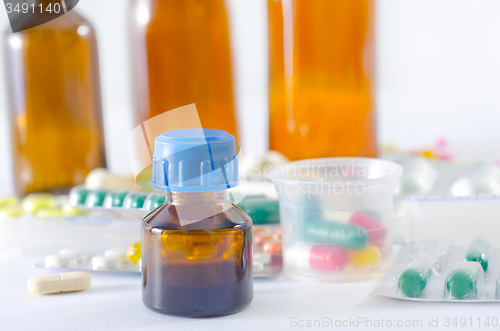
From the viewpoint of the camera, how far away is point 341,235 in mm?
528

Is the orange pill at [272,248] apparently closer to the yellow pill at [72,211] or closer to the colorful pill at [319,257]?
the colorful pill at [319,257]

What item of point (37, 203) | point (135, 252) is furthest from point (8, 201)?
point (135, 252)

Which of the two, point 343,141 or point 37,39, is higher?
point 37,39

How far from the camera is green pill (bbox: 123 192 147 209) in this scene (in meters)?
0.61

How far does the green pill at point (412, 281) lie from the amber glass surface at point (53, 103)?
21.2 inches

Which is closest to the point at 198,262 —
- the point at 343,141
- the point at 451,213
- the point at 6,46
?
the point at 451,213

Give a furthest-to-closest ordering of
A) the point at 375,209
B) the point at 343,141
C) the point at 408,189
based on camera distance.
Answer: the point at 343,141 → the point at 408,189 → the point at 375,209

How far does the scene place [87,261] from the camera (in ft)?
1.94

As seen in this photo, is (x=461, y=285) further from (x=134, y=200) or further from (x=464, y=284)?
(x=134, y=200)

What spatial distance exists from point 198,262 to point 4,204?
0.44m

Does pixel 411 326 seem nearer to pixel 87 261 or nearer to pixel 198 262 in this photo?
pixel 198 262

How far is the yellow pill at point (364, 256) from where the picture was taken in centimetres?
54

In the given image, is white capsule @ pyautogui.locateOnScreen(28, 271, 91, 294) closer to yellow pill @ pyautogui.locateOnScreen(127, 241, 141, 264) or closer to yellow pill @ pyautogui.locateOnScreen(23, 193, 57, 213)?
yellow pill @ pyautogui.locateOnScreen(127, 241, 141, 264)

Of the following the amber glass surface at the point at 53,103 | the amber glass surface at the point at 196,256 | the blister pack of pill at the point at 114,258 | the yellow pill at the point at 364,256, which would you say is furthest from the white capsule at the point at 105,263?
the amber glass surface at the point at 53,103
